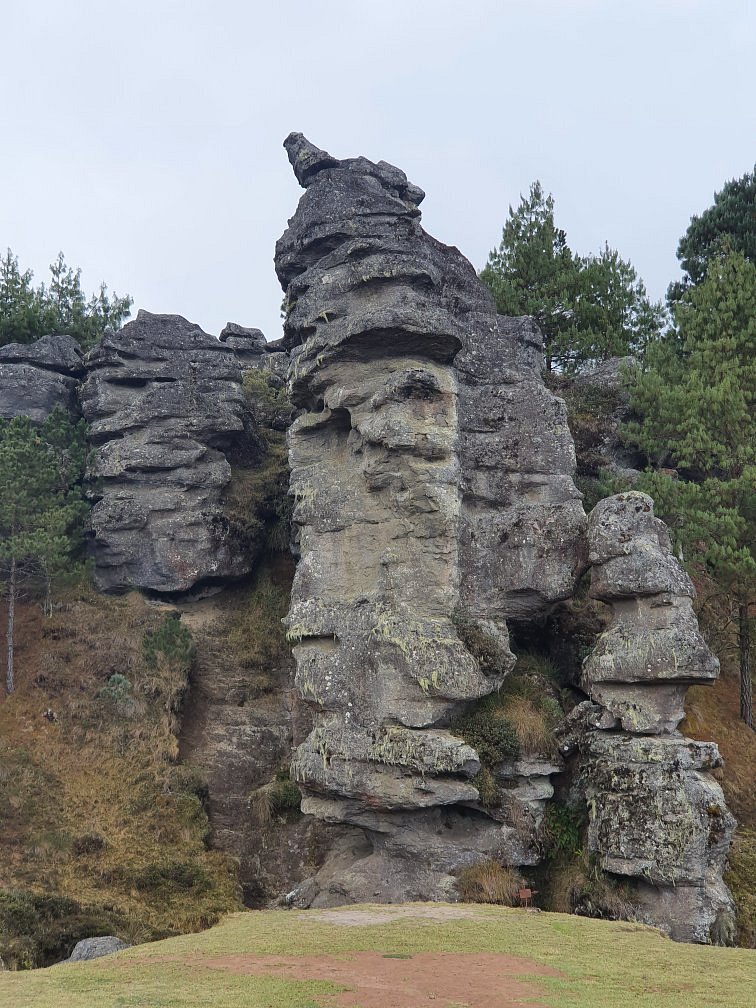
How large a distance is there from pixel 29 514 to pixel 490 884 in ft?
67.4

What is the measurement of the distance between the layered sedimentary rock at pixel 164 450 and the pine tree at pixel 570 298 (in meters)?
13.5

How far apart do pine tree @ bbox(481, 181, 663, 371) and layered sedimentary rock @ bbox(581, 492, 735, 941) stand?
17.4m

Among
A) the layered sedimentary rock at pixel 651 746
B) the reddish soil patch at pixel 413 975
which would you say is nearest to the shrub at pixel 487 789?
the layered sedimentary rock at pixel 651 746

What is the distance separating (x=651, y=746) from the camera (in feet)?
70.5

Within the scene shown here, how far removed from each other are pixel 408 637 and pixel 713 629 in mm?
11876

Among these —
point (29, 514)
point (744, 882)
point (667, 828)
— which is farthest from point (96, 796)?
point (744, 882)

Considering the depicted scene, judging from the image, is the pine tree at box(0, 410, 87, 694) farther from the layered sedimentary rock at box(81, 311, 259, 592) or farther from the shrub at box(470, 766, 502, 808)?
the shrub at box(470, 766, 502, 808)

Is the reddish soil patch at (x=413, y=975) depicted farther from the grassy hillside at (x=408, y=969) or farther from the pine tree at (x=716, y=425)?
the pine tree at (x=716, y=425)

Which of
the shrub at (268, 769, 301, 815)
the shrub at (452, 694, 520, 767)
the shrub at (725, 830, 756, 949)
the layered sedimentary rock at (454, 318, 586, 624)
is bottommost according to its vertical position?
the shrub at (725, 830, 756, 949)

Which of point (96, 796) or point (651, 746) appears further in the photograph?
point (96, 796)

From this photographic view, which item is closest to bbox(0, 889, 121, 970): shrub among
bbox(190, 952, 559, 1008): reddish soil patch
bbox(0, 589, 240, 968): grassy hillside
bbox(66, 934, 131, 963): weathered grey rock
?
bbox(0, 589, 240, 968): grassy hillside

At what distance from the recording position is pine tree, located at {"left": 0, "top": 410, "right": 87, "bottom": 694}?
30.7 metres

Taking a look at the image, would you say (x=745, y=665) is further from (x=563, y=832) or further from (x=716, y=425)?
→ (x=563, y=832)

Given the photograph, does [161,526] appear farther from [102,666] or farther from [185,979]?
[185,979]
